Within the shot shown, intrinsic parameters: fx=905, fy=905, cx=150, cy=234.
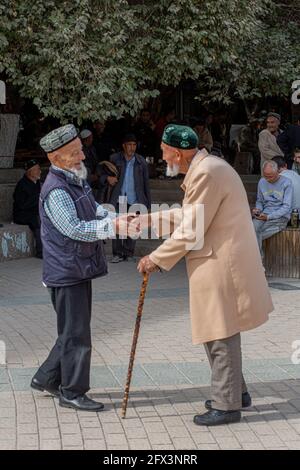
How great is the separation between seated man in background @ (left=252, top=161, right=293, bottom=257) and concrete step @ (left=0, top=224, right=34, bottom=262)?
3341 mm

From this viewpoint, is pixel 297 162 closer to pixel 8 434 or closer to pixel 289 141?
pixel 289 141

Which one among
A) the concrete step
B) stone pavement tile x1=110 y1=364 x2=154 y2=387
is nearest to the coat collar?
stone pavement tile x1=110 y1=364 x2=154 y2=387

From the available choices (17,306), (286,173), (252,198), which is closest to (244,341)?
(17,306)

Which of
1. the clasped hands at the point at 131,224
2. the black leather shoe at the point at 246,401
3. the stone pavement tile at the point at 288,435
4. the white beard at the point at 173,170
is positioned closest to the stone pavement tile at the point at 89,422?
the black leather shoe at the point at 246,401

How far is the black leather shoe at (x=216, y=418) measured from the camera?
538cm

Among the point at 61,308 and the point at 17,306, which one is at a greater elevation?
the point at 61,308

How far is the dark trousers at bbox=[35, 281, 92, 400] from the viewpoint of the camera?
219 inches

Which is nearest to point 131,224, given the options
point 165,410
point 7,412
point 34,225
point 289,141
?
point 165,410

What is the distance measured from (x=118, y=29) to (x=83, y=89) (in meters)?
0.83

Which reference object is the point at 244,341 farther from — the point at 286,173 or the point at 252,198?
the point at 252,198

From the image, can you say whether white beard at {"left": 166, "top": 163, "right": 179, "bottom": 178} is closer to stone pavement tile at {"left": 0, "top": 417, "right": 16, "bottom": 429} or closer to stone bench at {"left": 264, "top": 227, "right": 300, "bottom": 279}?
stone pavement tile at {"left": 0, "top": 417, "right": 16, "bottom": 429}

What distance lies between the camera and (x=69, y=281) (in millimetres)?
5508

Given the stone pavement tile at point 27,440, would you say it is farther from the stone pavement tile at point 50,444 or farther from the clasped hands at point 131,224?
the clasped hands at point 131,224

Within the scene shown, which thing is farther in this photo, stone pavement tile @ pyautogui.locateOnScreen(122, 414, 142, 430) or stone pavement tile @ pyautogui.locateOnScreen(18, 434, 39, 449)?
stone pavement tile @ pyautogui.locateOnScreen(122, 414, 142, 430)
